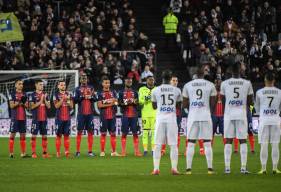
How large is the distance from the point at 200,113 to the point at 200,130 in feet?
1.30

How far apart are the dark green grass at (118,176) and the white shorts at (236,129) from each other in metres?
0.93

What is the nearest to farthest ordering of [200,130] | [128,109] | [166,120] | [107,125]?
[200,130] → [166,120] → [128,109] → [107,125]

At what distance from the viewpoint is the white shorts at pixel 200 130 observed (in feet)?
68.1

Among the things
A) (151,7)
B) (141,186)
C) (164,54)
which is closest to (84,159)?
(141,186)

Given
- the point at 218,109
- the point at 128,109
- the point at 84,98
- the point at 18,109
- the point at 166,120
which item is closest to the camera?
the point at 166,120

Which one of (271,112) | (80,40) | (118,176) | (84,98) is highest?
(80,40)

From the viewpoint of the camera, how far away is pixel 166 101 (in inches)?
830

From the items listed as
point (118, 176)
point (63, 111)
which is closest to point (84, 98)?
point (63, 111)

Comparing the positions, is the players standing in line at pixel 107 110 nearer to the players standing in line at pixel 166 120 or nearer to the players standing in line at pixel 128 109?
the players standing in line at pixel 128 109

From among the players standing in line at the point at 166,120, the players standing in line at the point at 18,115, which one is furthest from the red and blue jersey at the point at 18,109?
the players standing in line at the point at 166,120

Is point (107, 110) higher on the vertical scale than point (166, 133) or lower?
Answer: higher

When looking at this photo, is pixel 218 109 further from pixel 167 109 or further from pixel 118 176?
pixel 118 176

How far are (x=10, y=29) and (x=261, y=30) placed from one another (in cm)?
1277

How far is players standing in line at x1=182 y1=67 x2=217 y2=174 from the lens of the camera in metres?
20.8
